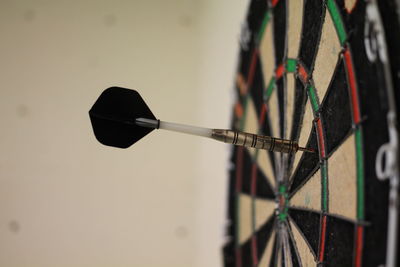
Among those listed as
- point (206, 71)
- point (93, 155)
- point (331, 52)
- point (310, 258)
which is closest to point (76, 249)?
point (93, 155)

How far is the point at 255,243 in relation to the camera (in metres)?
0.90

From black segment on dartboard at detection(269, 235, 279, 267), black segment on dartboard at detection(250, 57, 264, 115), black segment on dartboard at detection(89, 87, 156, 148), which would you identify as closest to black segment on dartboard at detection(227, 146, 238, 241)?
black segment on dartboard at detection(250, 57, 264, 115)

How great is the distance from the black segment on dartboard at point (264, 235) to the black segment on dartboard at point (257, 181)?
5 cm

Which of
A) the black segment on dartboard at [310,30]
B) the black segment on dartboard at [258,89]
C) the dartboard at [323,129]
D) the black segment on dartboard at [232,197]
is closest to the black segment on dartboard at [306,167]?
the dartboard at [323,129]

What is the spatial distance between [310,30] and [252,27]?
0.30 metres

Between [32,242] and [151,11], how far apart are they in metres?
0.89

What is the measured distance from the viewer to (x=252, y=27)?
3.04 ft

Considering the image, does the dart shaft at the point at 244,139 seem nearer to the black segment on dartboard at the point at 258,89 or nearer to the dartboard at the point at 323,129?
the dartboard at the point at 323,129

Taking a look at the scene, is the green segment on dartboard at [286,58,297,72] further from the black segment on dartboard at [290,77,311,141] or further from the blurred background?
the blurred background

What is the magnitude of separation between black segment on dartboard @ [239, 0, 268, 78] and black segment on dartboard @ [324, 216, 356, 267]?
46 centimetres

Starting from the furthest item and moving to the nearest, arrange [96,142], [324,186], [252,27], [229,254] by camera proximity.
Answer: [96,142], [229,254], [252,27], [324,186]

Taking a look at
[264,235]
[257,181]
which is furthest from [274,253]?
[257,181]

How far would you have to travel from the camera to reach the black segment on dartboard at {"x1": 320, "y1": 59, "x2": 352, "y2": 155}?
1.72 ft

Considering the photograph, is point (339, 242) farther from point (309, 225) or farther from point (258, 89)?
point (258, 89)
